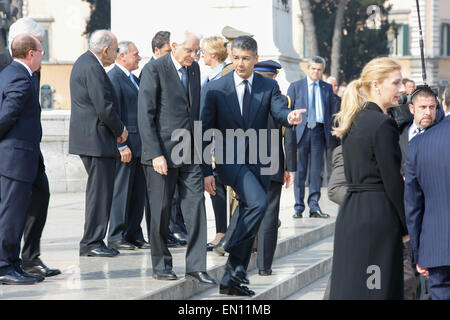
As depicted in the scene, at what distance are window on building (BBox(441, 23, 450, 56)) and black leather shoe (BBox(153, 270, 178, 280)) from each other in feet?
179

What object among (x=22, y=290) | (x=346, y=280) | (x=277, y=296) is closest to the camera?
(x=346, y=280)

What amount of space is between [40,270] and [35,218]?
0.40 metres

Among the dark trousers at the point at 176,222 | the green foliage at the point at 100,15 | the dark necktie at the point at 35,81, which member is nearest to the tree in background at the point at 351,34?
the green foliage at the point at 100,15

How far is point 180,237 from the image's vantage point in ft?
30.7

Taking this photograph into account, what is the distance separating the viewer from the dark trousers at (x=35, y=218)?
730 centimetres

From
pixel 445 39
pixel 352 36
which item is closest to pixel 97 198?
pixel 352 36

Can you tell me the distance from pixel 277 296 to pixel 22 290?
2.24 metres

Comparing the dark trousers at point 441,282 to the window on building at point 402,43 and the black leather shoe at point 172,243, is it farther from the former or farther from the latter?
the window on building at point 402,43

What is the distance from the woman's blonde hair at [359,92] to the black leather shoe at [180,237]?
12.2ft

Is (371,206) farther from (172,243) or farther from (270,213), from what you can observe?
(172,243)

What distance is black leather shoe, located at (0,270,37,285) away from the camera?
682 cm
